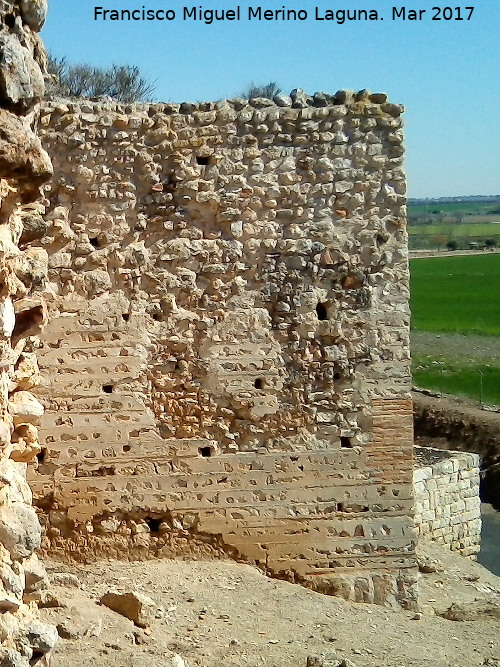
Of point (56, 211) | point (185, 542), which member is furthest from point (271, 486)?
point (56, 211)

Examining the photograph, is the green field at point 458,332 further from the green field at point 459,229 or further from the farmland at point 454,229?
the green field at point 459,229

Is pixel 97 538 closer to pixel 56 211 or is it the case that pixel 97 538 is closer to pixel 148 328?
pixel 148 328

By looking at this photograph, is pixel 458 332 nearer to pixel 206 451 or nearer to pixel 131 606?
pixel 206 451

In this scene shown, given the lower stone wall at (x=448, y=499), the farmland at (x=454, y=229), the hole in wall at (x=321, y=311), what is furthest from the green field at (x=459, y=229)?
the hole in wall at (x=321, y=311)

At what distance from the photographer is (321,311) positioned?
7.18 meters

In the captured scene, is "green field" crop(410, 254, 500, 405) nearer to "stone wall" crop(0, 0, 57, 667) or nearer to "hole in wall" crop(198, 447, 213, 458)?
"hole in wall" crop(198, 447, 213, 458)

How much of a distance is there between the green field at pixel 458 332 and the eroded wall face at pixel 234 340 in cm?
1669

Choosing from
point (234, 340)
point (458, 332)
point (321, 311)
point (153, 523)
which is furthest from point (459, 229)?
point (153, 523)

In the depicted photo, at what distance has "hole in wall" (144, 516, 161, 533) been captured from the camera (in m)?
7.08

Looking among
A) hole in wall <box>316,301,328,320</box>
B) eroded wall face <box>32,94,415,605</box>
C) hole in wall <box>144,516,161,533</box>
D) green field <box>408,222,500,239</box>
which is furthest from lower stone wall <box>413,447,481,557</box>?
green field <box>408,222,500,239</box>

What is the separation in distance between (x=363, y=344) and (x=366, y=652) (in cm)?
255

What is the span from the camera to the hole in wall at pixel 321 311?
715 cm

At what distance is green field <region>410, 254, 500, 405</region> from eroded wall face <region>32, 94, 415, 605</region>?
16693 mm

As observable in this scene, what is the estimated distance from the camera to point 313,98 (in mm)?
7059
